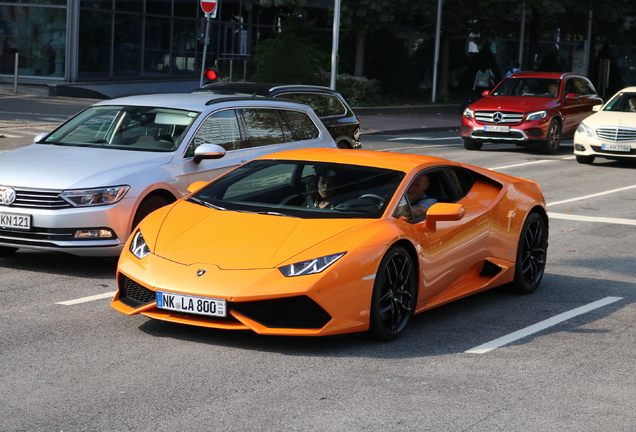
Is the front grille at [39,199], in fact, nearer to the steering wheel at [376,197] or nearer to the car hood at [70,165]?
the car hood at [70,165]

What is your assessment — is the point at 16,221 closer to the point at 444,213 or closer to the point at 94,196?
the point at 94,196

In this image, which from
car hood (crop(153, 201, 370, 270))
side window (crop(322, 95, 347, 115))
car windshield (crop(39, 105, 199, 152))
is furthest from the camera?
side window (crop(322, 95, 347, 115))

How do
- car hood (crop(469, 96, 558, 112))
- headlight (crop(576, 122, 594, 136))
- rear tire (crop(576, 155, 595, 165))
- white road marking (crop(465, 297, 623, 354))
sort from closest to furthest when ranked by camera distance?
1. white road marking (crop(465, 297, 623, 354))
2. headlight (crop(576, 122, 594, 136))
3. rear tire (crop(576, 155, 595, 165))
4. car hood (crop(469, 96, 558, 112))

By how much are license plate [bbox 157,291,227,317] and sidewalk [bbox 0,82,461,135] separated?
2049cm

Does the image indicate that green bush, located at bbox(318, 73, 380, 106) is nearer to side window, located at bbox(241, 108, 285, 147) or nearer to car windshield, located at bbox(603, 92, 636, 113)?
car windshield, located at bbox(603, 92, 636, 113)

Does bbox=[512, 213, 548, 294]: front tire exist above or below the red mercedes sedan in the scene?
below

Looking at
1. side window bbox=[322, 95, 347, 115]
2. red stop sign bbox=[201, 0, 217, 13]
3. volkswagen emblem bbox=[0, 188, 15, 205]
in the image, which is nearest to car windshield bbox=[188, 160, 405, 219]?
volkswagen emblem bbox=[0, 188, 15, 205]

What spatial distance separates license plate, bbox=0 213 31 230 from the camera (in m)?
8.48

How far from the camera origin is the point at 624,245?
11.3m

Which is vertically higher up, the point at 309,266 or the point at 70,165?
the point at 70,165

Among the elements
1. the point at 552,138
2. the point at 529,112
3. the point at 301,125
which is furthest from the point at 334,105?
the point at 552,138

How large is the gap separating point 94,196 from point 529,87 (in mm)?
17268

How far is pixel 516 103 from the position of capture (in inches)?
909

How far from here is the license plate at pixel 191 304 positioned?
623cm
